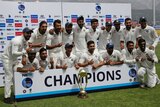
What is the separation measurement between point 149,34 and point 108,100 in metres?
3.45

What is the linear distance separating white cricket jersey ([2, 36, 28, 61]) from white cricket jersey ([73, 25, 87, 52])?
2.15 meters

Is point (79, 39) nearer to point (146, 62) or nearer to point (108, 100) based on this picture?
point (146, 62)

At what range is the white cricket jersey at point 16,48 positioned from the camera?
7668mm

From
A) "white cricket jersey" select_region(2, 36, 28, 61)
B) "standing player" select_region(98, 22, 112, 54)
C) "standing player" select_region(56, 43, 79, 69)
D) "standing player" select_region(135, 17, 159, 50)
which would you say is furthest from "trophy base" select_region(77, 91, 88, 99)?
"standing player" select_region(135, 17, 159, 50)

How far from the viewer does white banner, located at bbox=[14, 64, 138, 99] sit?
7820 mm

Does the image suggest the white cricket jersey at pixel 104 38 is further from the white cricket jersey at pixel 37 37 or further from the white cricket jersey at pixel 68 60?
the white cricket jersey at pixel 37 37

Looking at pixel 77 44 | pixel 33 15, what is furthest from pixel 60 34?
pixel 33 15

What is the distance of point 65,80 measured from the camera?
8281mm

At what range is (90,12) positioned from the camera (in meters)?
12.1

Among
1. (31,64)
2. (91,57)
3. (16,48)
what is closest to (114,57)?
(91,57)

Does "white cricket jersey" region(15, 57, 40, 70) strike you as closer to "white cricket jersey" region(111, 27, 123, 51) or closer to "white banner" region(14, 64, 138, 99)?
"white banner" region(14, 64, 138, 99)

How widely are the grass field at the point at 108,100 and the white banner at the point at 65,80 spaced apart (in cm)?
23

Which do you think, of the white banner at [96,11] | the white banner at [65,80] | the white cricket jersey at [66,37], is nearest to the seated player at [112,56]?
the white banner at [65,80]

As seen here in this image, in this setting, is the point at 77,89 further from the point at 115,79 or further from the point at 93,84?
the point at 115,79
